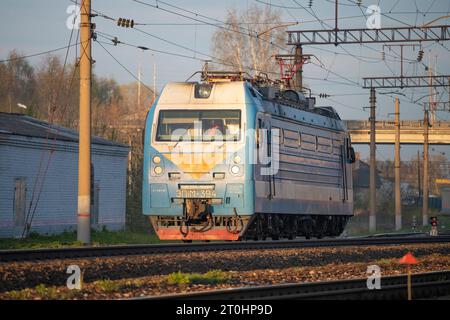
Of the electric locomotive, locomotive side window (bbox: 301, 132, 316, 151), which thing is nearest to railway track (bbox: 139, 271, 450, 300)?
the electric locomotive

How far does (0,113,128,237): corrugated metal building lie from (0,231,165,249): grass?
1.09 meters

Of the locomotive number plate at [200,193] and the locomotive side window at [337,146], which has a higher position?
the locomotive side window at [337,146]

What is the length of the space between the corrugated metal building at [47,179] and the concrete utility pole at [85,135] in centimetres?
756

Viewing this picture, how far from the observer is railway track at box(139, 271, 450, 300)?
489 inches

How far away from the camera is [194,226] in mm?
23750

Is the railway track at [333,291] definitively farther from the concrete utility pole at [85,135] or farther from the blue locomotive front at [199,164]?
the concrete utility pole at [85,135]

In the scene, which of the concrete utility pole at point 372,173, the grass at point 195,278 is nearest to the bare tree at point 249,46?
the concrete utility pole at point 372,173

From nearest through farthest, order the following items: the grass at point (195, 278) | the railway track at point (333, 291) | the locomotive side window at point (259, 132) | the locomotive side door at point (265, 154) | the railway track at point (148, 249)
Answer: the railway track at point (333, 291)
the grass at point (195, 278)
the railway track at point (148, 249)
the locomotive side window at point (259, 132)
the locomotive side door at point (265, 154)

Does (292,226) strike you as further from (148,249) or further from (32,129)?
(32,129)

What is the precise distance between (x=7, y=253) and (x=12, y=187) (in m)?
14.4

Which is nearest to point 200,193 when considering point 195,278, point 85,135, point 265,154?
point 265,154

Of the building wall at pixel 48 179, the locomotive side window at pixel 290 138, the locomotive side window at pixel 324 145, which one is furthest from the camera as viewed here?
the building wall at pixel 48 179

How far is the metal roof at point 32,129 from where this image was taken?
32.9m
